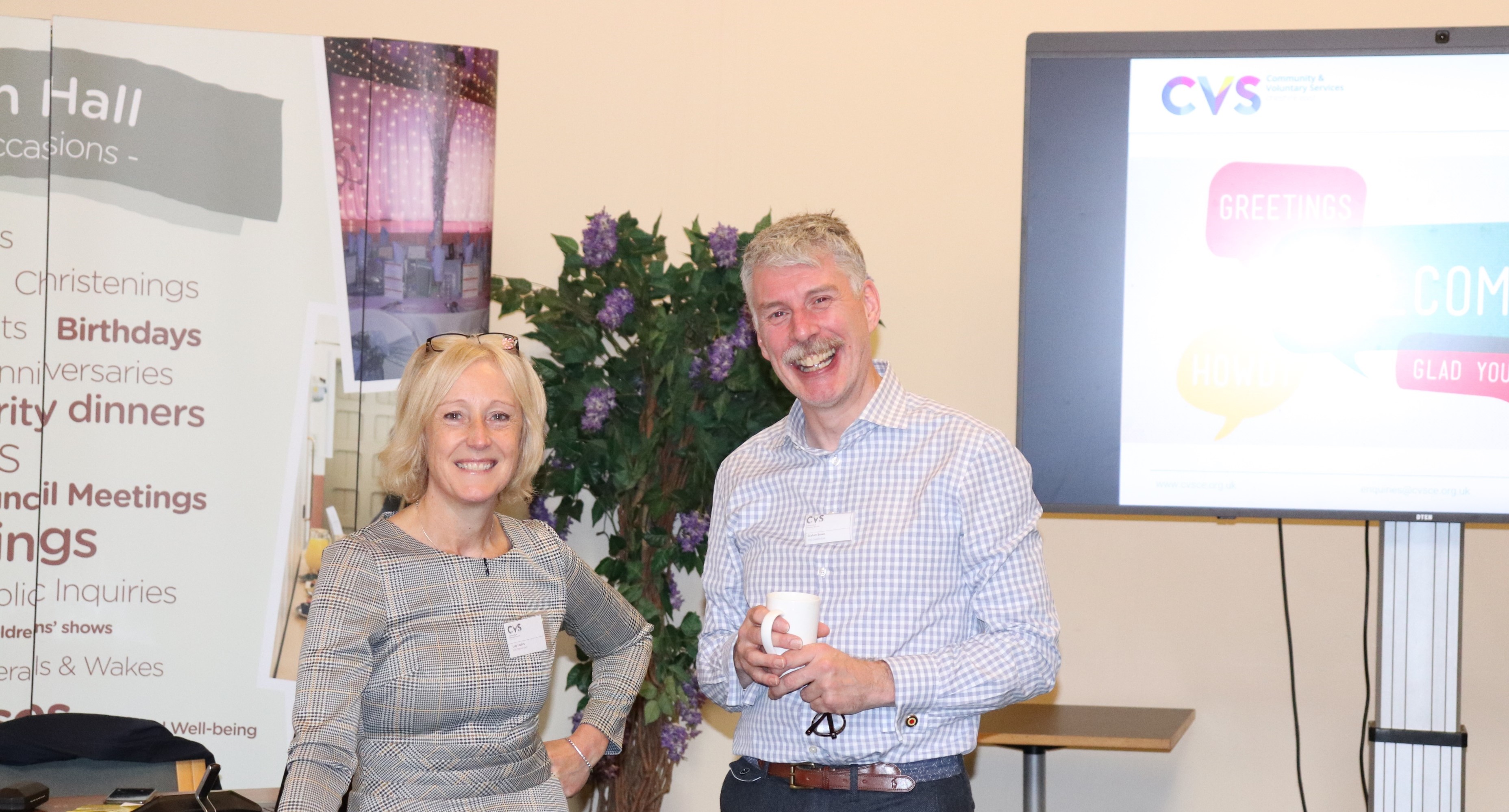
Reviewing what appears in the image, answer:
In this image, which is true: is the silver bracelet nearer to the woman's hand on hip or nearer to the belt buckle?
the woman's hand on hip

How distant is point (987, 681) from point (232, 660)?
74.9 inches

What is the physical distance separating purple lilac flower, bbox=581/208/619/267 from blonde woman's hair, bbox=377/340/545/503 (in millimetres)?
1357

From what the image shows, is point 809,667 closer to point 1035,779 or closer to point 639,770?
point 1035,779

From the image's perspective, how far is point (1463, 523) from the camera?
2822mm

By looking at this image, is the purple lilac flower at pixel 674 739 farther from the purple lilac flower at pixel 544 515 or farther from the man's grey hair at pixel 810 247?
the man's grey hair at pixel 810 247

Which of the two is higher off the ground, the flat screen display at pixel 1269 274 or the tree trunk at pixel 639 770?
the flat screen display at pixel 1269 274

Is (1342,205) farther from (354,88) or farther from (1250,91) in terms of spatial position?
(354,88)

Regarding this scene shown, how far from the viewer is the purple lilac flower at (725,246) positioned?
3.46 metres

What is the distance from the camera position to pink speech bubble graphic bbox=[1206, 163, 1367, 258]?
2.95m

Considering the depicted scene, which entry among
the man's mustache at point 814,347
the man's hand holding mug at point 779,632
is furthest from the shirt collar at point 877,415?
the man's hand holding mug at point 779,632

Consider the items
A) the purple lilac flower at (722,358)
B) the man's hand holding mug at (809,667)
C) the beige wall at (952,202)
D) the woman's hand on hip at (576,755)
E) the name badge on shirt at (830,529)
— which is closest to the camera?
the man's hand holding mug at (809,667)

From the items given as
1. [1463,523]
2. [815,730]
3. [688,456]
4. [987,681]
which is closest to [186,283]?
[688,456]

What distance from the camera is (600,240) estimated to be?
3.50 meters

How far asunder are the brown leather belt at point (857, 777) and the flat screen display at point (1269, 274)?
122 cm
